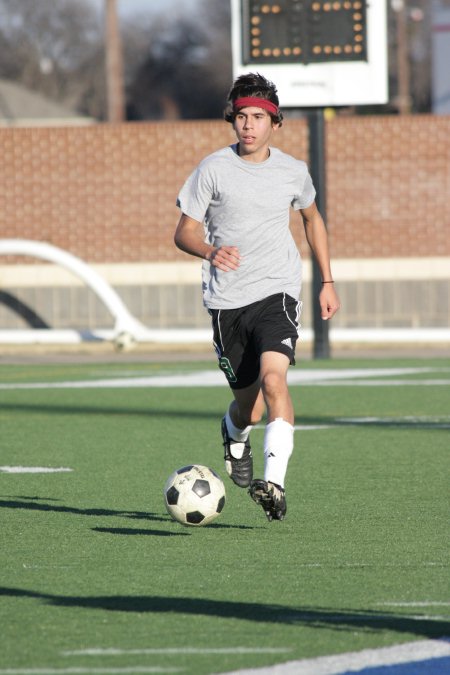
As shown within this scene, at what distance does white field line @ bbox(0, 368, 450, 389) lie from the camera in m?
17.5

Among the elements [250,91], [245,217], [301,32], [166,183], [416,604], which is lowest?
[416,604]

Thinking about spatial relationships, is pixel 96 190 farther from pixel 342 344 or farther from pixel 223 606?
pixel 223 606

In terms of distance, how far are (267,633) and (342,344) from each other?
19.5 metres

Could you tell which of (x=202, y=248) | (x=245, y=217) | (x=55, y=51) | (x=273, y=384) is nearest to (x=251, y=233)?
(x=245, y=217)

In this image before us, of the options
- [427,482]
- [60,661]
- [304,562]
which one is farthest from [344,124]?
[60,661]

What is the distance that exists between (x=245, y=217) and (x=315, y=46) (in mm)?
12917

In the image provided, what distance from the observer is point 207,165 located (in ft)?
26.5

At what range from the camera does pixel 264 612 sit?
565 cm

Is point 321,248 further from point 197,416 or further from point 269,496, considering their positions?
point 197,416

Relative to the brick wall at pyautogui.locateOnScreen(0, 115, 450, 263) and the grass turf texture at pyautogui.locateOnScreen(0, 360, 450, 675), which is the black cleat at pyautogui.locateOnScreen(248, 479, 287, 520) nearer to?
the grass turf texture at pyautogui.locateOnScreen(0, 360, 450, 675)

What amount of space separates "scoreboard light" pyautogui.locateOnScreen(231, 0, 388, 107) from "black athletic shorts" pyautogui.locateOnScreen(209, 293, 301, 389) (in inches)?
495

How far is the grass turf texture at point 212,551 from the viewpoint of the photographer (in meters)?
5.25

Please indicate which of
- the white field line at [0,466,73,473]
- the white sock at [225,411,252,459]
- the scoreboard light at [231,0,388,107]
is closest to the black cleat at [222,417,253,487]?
the white sock at [225,411,252,459]

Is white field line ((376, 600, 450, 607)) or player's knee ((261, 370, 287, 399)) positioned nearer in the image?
white field line ((376, 600, 450, 607))
